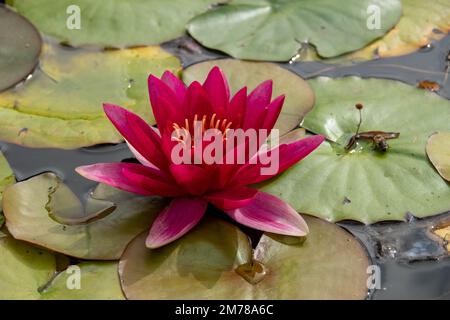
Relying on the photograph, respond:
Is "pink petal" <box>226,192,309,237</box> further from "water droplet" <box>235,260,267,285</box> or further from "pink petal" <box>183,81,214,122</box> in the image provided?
"pink petal" <box>183,81,214,122</box>

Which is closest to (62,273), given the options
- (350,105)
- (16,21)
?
(350,105)

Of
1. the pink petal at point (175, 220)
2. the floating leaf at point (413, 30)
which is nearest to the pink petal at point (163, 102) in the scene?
the pink petal at point (175, 220)

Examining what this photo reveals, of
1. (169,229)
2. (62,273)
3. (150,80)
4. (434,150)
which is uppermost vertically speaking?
(150,80)

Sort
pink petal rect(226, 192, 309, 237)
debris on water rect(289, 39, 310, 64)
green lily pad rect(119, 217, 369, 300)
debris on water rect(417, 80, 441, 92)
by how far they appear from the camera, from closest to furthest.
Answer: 1. green lily pad rect(119, 217, 369, 300)
2. pink petal rect(226, 192, 309, 237)
3. debris on water rect(417, 80, 441, 92)
4. debris on water rect(289, 39, 310, 64)

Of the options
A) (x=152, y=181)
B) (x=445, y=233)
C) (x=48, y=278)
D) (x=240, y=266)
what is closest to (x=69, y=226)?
(x=48, y=278)

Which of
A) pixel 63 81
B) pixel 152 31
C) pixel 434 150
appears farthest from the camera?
pixel 152 31

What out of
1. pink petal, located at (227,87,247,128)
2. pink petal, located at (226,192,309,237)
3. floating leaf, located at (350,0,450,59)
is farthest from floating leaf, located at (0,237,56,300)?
floating leaf, located at (350,0,450,59)

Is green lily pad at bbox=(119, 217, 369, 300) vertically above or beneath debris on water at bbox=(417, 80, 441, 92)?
beneath

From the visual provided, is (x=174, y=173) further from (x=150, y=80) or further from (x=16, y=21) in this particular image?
(x=16, y=21)
